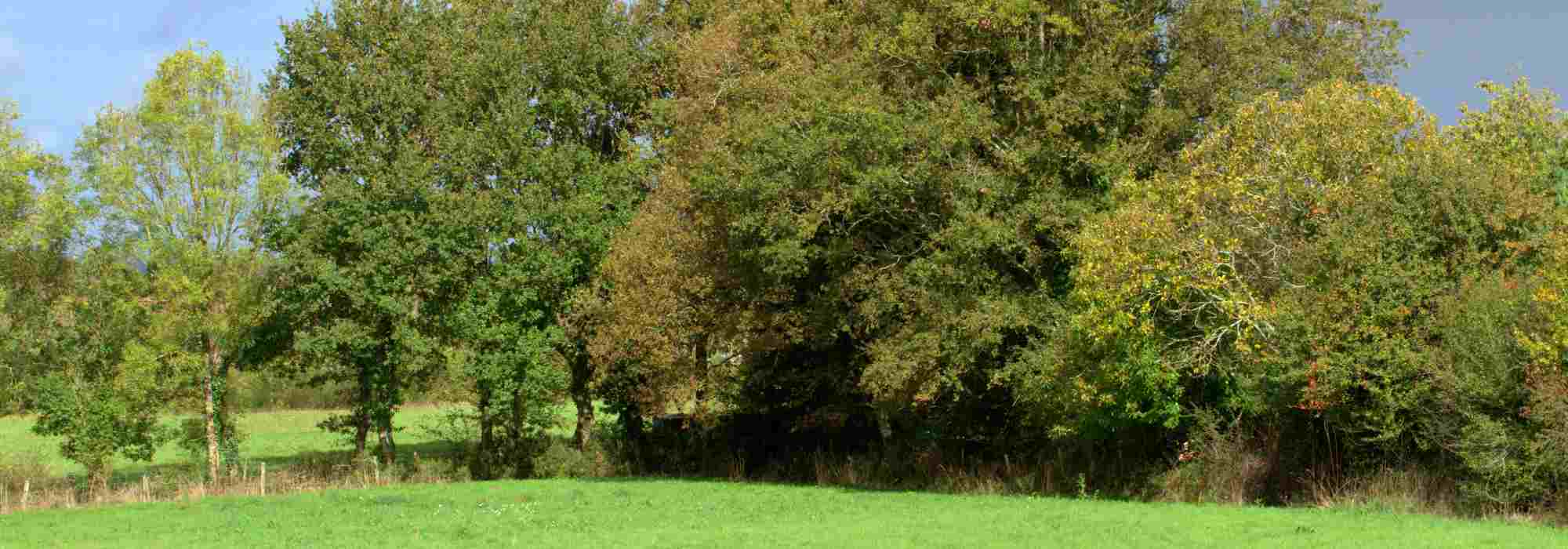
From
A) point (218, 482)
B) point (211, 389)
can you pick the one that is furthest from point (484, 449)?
point (211, 389)

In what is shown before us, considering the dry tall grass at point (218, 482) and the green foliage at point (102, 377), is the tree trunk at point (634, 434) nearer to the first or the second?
the dry tall grass at point (218, 482)

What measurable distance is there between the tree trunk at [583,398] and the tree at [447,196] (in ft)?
4.05

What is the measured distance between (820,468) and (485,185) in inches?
580

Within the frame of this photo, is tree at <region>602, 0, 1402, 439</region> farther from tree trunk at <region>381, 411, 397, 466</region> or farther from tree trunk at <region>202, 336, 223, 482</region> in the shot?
tree trunk at <region>202, 336, 223, 482</region>

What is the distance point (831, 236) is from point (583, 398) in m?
15.6

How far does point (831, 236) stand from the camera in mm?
36344

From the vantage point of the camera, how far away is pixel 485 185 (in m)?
46.2

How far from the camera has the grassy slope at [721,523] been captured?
2361 cm

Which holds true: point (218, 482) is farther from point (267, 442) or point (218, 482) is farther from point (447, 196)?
point (267, 442)

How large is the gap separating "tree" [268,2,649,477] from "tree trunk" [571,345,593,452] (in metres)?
1.23

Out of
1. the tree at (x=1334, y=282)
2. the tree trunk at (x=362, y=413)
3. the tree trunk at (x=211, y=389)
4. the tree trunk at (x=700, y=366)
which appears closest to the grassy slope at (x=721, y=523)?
the tree at (x=1334, y=282)

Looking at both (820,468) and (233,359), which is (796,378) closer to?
(820,468)

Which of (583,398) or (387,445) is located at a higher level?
(583,398)

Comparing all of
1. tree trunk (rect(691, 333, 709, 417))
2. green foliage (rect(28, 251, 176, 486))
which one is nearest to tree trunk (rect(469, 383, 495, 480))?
tree trunk (rect(691, 333, 709, 417))
